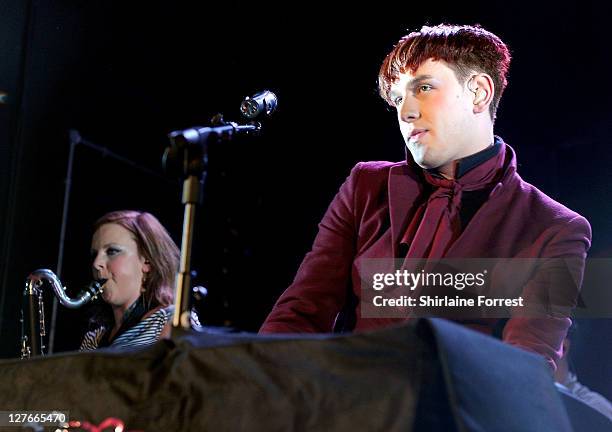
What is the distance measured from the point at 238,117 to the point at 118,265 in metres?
1.05

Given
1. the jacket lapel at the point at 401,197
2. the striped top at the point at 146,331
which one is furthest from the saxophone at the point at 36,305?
the jacket lapel at the point at 401,197

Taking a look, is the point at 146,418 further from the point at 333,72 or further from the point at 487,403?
the point at 333,72

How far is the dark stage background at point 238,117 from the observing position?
11.2ft

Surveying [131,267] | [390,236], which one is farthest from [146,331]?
[390,236]

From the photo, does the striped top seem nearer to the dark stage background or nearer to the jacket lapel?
the dark stage background

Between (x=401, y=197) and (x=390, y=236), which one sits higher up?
(x=401, y=197)

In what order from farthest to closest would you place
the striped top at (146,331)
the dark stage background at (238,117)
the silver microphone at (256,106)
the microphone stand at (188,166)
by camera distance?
the striped top at (146,331) → the dark stage background at (238,117) → the silver microphone at (256,106) → the microphone stand at (188,166)

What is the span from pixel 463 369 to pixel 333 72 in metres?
3.13

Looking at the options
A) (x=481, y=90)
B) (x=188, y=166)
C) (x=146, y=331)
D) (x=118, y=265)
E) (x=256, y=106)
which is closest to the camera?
(x=188, y=166)

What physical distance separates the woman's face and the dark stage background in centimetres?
63

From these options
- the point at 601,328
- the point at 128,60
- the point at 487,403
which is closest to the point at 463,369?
the point at 487,403

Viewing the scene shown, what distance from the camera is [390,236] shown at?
1.97 m

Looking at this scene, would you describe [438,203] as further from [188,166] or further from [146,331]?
[146,331]

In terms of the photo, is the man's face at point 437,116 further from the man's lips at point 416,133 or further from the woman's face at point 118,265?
the woman's face at point 118,265
